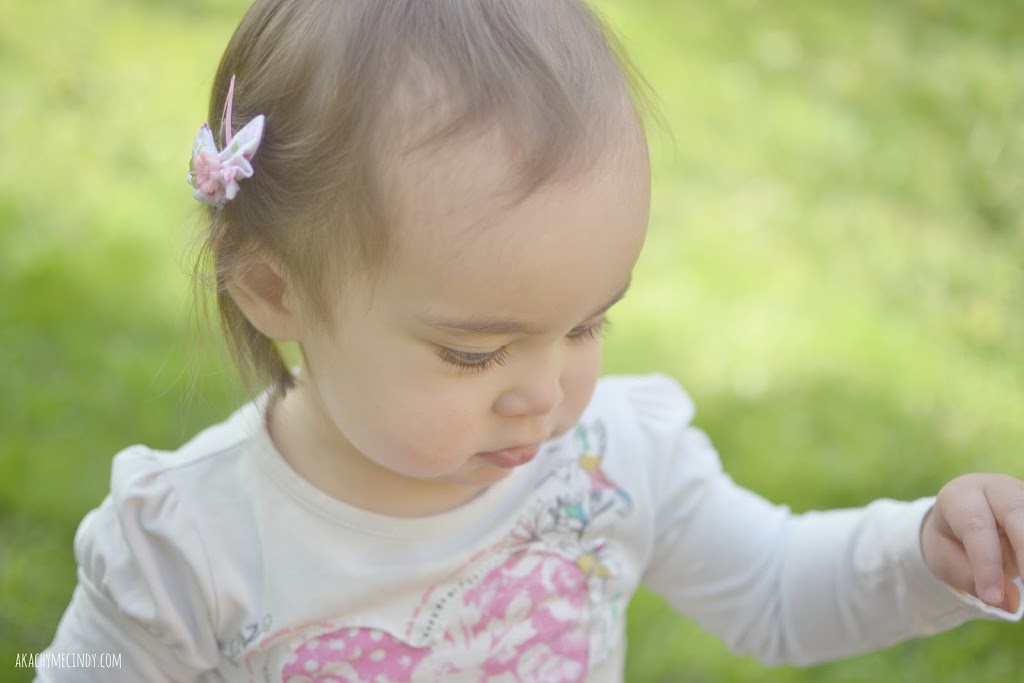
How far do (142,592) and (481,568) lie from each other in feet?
1.47

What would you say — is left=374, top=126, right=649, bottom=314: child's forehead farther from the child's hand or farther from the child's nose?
the child's hand

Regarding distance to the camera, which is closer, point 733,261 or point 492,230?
point 492,230

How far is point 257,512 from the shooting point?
160 centimetres

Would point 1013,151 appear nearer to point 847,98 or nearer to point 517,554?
point 847,98

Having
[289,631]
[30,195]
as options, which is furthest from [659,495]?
[30,195]

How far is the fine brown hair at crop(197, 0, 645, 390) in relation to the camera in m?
1.28

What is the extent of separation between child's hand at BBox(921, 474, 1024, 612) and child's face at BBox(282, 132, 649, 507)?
18.4 inches

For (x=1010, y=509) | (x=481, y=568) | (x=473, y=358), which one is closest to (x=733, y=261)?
(x=481, y=568)

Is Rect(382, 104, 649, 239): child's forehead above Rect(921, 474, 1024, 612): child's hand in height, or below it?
above

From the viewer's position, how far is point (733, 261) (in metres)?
3.50

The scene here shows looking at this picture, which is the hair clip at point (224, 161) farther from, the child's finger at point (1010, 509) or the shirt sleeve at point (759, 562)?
the child's finger at point (1010, 509)

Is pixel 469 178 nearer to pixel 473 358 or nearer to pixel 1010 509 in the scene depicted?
pixel 473 358

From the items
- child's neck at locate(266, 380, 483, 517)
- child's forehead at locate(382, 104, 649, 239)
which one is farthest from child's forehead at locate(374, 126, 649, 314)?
child's neck at locate(266, 380, 483, 517)

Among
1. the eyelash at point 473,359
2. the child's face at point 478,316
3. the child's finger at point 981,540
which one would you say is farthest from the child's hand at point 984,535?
the eyelash at point 473,359
